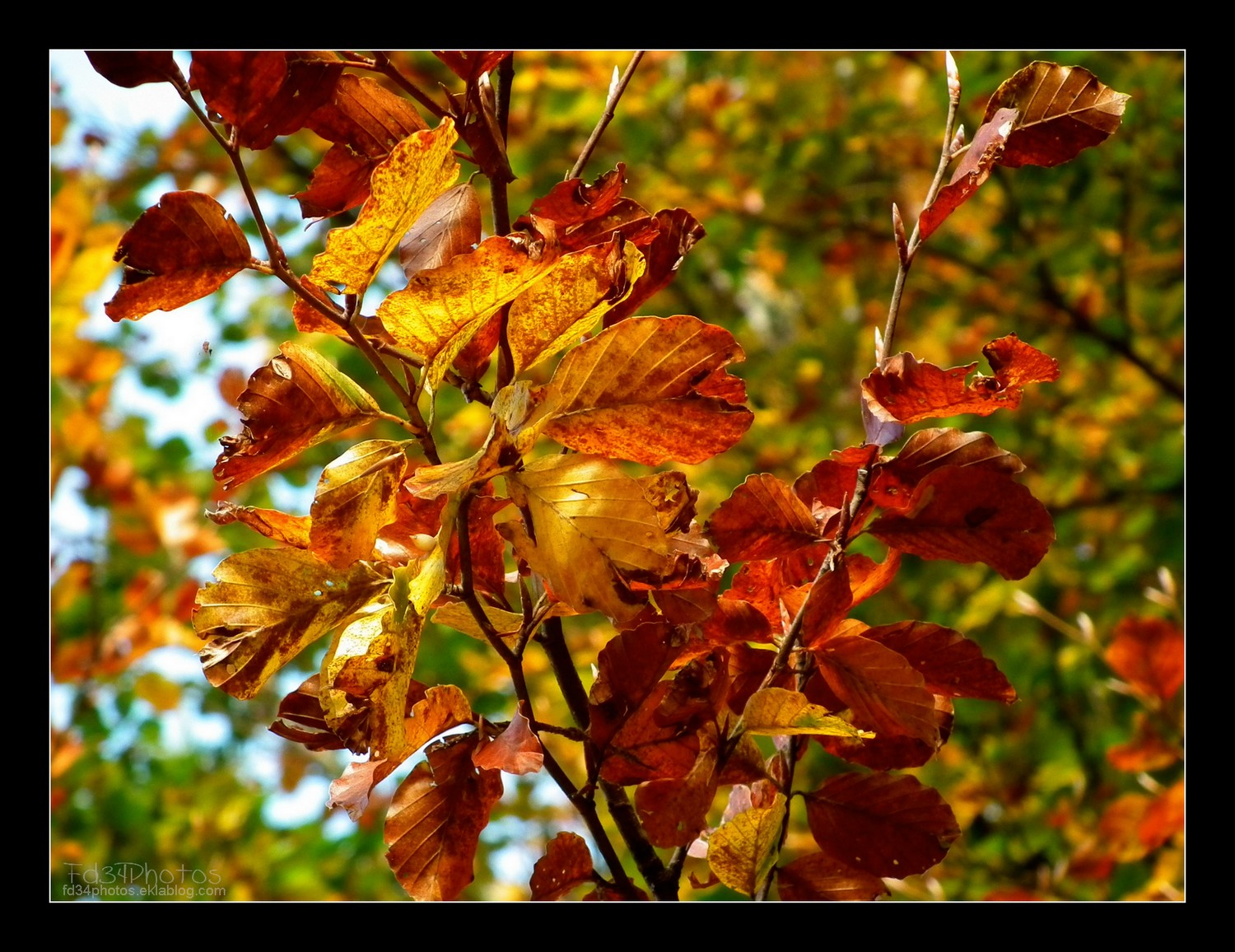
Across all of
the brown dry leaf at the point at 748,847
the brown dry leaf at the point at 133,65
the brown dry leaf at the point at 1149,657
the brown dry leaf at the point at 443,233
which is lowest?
the brown dry leaf at the point at 1149,657

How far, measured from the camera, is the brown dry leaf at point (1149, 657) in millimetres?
1042

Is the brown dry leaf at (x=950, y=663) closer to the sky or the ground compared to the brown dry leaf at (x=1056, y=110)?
closer to the ground

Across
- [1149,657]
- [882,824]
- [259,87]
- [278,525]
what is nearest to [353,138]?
[259,87]

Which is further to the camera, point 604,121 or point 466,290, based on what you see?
point 604,121

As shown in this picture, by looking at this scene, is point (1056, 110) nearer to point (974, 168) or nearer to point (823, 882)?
point (974, 168)

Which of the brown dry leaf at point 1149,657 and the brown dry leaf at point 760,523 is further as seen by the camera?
the brown dry leaf at point 1149,657

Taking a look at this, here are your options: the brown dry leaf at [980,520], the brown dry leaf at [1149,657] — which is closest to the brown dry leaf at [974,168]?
the brown dry leaf at [980,520]

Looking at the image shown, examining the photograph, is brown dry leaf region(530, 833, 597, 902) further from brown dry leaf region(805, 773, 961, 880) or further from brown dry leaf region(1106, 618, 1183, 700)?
brown dry leaf region(1106, 618, 1183, 700)

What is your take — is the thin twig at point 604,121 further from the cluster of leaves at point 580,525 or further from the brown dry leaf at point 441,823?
the brown dry leaf at point 441,823

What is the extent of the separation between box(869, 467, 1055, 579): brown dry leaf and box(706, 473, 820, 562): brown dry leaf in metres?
0.05

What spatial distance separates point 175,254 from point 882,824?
0.39 metres

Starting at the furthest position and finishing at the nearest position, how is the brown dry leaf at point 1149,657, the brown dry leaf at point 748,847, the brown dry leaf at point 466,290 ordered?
the brown dry leaf at point 1149,657 → the brown dry leaf at point 748,847 → the brown dry leaf at point 466,290

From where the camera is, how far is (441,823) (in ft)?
1.44
